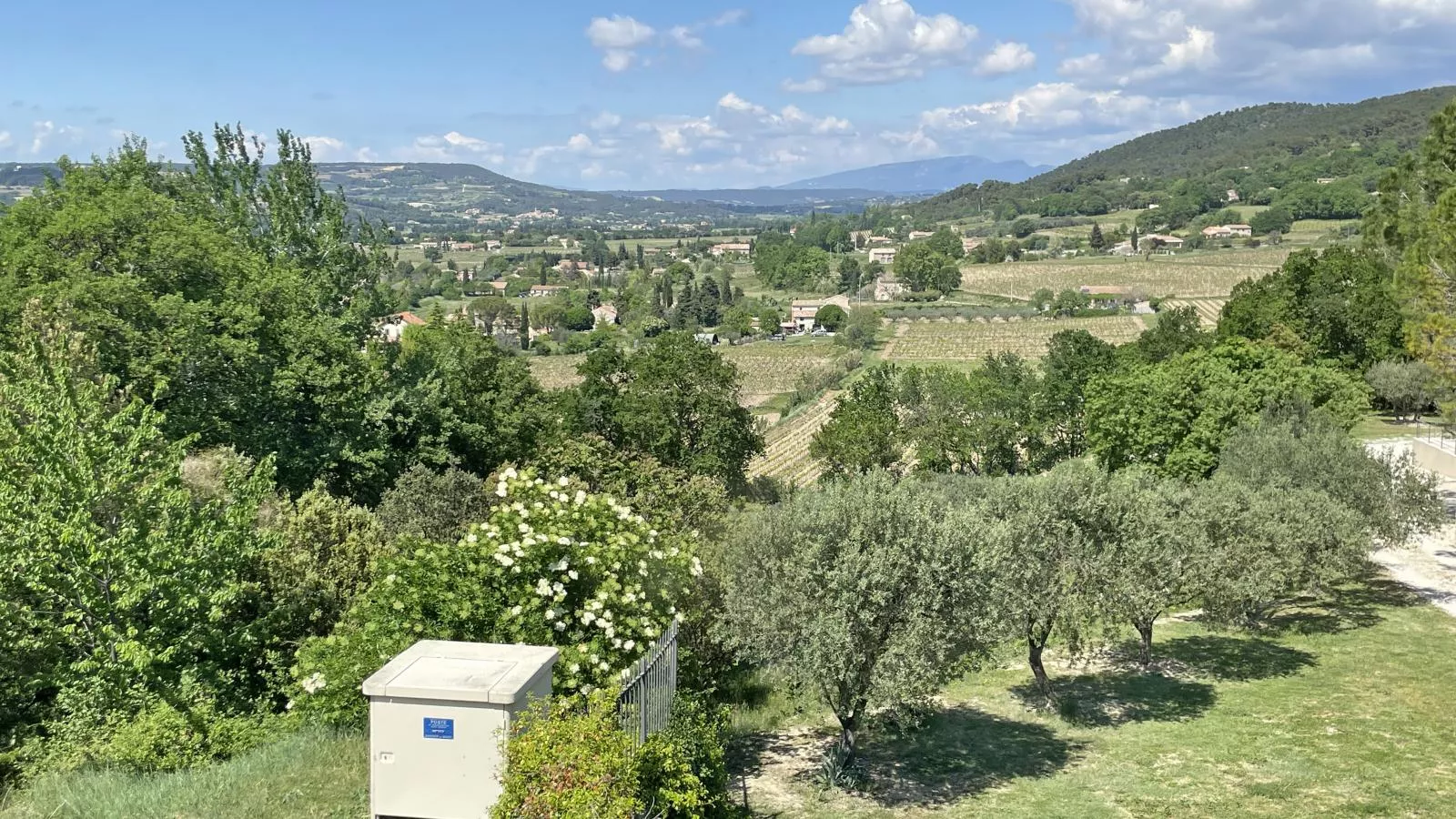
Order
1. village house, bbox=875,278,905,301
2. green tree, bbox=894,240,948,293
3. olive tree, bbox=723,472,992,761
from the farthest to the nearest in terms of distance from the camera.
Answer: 1. village house, bbox=875,278,905,301
2. green tree, bbox=894,240,948,293
3. olive tree, bbox=723,472,992,761

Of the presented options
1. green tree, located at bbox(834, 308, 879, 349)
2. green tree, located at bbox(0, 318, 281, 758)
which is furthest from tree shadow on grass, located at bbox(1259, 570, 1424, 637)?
green tree, located at bbox(834, 308, 879, 349)

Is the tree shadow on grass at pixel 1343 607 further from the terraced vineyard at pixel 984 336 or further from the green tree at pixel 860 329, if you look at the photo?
the green tree at pixel 860 329

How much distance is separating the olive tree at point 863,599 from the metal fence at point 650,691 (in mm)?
1731

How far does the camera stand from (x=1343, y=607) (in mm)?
24016

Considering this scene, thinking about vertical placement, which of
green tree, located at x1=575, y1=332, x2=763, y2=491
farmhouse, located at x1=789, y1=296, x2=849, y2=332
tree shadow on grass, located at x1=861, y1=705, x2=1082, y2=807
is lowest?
farmhouse, located at x1=789, y1=296, x2=849, y2=332

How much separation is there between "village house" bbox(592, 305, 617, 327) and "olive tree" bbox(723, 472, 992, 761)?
146 m

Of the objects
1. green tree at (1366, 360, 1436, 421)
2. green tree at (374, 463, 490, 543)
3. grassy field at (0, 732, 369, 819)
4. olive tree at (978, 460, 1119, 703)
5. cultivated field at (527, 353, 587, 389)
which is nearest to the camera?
grassy field at (0, 732, 369, 819)

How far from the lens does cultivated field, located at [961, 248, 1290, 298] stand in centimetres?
13350

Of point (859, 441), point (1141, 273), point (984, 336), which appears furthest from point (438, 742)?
point (1141, 273)

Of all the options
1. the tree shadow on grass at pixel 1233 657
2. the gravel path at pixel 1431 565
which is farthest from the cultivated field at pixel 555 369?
the tree shadow on grass at pixel 1233 657

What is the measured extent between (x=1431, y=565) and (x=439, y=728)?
28583mm

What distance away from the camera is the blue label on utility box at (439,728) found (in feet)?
28.7

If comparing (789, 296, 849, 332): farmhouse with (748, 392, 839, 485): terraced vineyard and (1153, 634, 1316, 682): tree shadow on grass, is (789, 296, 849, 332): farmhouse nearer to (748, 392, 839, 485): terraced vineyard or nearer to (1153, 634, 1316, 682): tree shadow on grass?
(748, 392, 839, 485): terraced vineyard

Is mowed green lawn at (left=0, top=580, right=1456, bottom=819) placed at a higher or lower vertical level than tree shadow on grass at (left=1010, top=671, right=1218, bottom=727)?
higher
